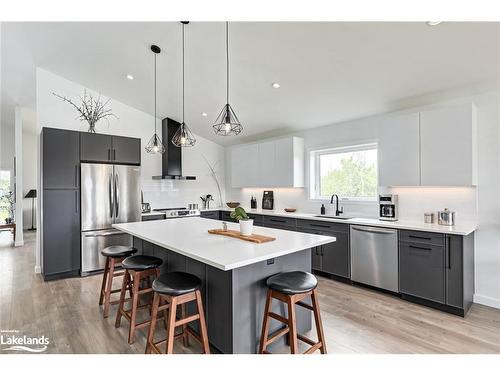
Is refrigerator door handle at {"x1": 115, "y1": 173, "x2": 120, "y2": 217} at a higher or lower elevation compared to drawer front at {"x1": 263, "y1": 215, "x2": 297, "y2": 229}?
higher

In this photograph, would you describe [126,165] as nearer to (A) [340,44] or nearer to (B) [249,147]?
(B) [249,147]

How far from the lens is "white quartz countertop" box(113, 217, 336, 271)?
1.73 meters

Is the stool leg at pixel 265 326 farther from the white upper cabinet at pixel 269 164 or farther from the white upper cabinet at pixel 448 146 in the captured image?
the white upper cabinet at pixel 269 164

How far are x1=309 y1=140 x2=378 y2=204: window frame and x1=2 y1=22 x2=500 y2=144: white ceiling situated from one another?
0.45m

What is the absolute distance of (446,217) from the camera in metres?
3.08

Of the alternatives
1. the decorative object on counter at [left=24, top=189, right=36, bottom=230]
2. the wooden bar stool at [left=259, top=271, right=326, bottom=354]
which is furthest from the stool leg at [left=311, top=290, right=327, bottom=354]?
the decorative object on counter at [left=24, top=189, right=36, bottom=230]

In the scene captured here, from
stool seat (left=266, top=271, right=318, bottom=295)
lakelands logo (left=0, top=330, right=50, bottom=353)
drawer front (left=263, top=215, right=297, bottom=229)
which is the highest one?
drawer front (left=263, top=215, right=297, bottom=229)

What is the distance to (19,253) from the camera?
5.64 meters

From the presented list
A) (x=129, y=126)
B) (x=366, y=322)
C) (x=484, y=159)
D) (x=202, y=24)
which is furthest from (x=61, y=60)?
(x=484, y=159)

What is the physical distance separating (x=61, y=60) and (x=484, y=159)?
5724 mm

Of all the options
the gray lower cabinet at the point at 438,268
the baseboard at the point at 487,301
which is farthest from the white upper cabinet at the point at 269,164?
the baseboard at the point at 487,301

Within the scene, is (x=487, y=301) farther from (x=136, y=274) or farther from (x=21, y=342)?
(x=21, y=342)

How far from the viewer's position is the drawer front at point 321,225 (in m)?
3.70

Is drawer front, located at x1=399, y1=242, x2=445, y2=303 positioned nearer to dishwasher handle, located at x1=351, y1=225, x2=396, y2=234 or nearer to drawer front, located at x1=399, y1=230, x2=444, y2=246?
drawer front, located at x1=399, y1=230, x2=444, y2=246
